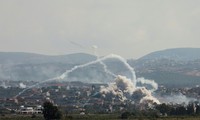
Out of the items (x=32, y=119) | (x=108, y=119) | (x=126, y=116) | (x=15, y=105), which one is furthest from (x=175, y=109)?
(x=15, y=105)

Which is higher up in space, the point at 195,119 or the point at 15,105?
the point at 15,105

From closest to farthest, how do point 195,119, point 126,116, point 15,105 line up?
point 195,119 → point 126,116 → point 15,105

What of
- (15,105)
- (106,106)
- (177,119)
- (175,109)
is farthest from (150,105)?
(177,119)

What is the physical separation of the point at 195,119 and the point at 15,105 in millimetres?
91513

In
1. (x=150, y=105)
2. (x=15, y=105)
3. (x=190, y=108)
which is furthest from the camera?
(x=15, y=105)

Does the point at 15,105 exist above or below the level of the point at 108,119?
above

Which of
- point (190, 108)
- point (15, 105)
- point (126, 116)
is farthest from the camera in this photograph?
point (15, 105)

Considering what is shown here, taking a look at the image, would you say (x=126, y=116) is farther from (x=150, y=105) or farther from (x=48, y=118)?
(x=150, y=105)

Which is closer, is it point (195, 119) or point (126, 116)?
point (195, 119)

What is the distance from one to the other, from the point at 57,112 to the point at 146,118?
19355 millimetres

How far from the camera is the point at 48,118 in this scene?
4747 inches

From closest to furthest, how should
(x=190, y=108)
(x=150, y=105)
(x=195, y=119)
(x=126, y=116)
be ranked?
(x=195, y=119) → (x=126, y=116) → (x=190, y=108) → (x=150, y=105)

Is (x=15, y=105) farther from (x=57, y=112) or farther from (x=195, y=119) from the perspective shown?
(x=195, y=119)

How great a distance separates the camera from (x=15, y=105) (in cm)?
19562
